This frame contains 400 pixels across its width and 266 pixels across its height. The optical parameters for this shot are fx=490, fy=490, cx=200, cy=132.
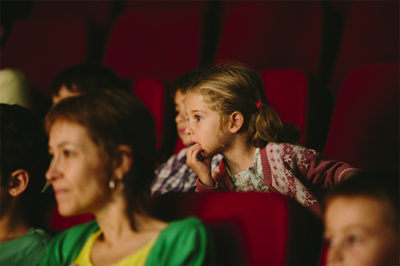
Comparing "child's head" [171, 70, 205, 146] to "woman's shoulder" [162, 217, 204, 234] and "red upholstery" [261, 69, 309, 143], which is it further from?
"woman's shoulder" [162, 217, 204, 234]

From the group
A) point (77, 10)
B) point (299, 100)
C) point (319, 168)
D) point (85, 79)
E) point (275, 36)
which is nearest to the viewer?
point (319, 168)

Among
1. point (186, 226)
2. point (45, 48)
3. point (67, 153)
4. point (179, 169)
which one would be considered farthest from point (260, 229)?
point (45, 48)

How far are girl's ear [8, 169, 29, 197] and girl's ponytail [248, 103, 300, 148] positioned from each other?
27 centimetres

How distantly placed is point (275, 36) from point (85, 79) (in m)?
0.35

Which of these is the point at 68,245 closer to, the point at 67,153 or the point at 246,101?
the point at 67,153

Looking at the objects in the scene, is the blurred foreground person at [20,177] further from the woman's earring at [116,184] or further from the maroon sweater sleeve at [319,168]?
the maroon sweater sleeve at [319,168]

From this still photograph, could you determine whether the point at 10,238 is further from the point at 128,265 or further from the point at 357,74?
the point at 357,74

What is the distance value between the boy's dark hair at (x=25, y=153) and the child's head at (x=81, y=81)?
0.78 feet

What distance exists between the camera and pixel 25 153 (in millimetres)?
500

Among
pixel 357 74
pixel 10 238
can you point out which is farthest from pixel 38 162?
pixel 357 74

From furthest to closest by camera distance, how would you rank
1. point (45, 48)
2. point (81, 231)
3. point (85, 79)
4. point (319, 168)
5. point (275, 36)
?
point (45, 48) < point (275, 36) < point (85, 79) < point (319, 168) < point (81, 231)

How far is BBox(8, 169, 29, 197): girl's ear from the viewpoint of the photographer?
495mm

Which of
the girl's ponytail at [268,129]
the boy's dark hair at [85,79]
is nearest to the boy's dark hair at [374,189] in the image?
the girl's ponytail at [268,129]

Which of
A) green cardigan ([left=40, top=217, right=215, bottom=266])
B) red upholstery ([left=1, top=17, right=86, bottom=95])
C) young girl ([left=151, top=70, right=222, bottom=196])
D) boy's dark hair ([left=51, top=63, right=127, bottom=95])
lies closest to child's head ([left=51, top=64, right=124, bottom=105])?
boy's dark hair ([left=51, top=63, right=127, bottom=95])
